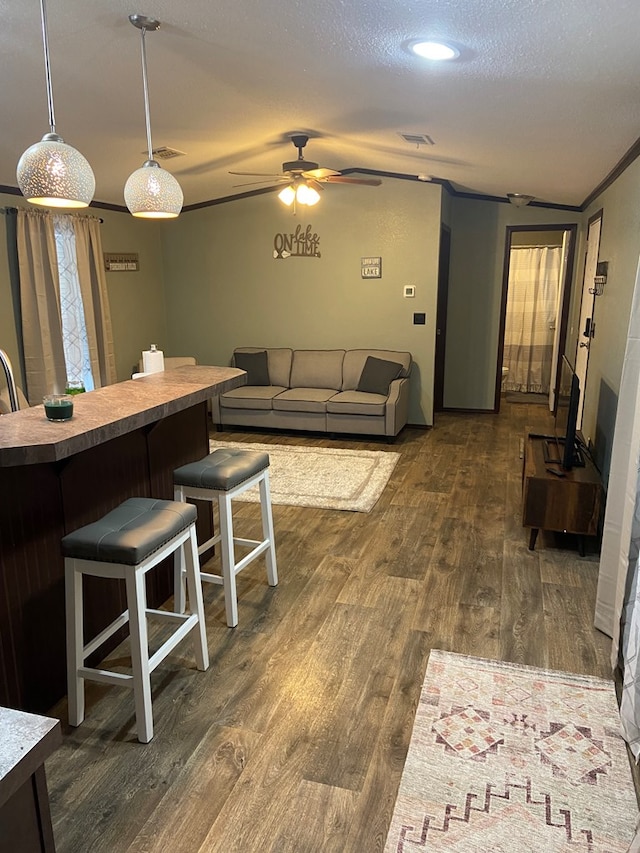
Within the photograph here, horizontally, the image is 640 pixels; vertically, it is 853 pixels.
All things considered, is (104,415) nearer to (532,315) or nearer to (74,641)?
(74,641)

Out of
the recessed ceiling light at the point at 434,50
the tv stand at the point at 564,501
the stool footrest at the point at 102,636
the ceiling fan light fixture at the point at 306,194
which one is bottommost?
the stool footrest at the point at 102,636

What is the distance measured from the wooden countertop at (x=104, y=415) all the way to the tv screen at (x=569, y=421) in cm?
189

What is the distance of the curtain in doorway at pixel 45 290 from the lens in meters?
5.05

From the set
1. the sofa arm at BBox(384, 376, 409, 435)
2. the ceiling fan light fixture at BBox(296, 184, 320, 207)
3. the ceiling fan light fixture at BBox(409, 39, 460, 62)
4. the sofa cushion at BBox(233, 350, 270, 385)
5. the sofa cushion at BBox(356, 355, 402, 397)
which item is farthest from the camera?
the sofa cushion at BBox(233, 350, 270, 385)

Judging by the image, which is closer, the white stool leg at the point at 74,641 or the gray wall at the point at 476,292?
the white stool leg at the point at 74,641

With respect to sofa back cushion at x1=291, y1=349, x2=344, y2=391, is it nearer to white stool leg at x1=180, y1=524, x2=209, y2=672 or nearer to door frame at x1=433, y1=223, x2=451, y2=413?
door frame at x1=433, y1=223, x2=451, y2=413

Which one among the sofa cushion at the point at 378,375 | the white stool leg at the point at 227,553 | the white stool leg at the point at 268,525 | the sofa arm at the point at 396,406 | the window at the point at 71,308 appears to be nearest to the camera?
the white stool leg at the point at 227,553

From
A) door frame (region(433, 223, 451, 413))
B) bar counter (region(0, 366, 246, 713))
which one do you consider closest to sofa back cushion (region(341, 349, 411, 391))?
door frame (region(433, 223, 451, 413))

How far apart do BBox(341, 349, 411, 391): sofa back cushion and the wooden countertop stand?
3.32 m

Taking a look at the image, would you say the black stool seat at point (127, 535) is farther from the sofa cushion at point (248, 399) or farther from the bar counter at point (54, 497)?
the sofa cushion at point (248, 399)

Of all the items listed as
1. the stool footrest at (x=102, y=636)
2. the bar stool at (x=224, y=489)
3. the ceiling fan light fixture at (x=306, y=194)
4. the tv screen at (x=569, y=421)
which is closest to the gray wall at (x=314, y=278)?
the ceiling fan light fixture at (x=306, y=194)

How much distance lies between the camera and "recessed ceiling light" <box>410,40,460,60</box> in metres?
2.40

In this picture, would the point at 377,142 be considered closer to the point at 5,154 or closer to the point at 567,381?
the point at 567,381

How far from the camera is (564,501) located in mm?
3441
